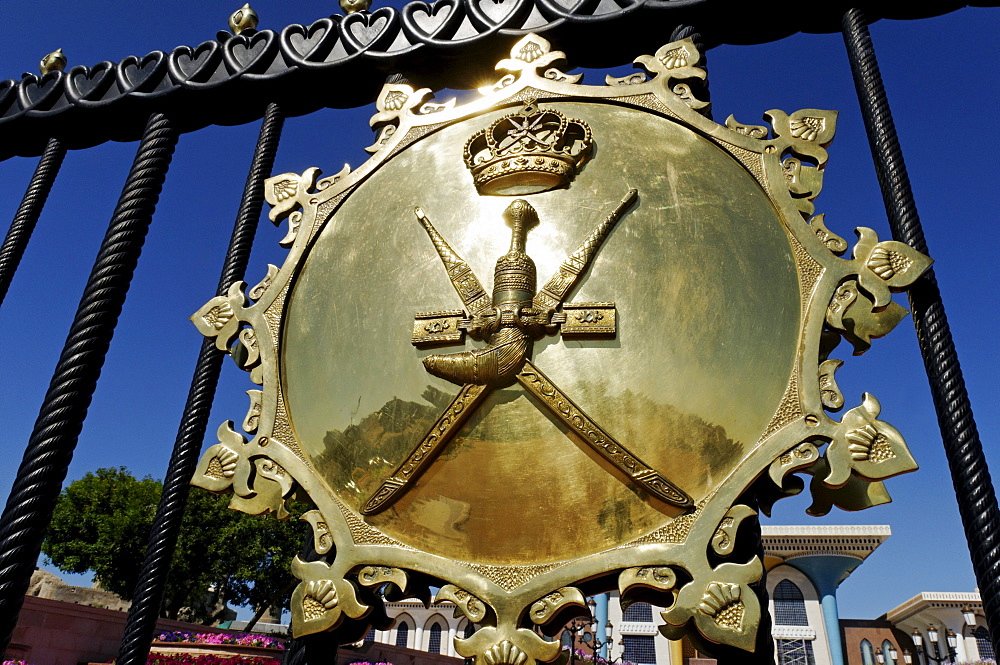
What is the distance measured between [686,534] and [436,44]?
6.62ft

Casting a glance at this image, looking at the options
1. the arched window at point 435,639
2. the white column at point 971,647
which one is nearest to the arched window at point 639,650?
the arched window at point 435,639

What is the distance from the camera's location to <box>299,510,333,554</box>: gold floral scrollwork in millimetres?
1646

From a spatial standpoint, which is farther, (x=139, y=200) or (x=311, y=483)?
(x=139, y=200)

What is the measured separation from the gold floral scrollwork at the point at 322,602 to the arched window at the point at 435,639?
23177 millimetres

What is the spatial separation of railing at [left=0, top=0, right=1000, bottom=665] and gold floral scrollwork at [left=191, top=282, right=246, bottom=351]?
0.34m

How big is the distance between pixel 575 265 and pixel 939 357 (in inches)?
35.4

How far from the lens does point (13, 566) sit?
207cm

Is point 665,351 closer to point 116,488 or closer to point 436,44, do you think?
point 436,44

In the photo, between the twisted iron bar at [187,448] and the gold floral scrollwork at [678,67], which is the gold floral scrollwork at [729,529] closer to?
the gold floral scrollwork at [678,67]

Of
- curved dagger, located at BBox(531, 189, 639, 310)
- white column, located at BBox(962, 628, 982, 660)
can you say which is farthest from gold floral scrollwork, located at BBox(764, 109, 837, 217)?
white column, located at BBox(962, 628, 982, 660)

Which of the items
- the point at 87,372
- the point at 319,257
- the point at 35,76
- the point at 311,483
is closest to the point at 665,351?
the point at 311,483

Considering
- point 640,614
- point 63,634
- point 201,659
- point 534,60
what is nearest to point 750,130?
point 534,60

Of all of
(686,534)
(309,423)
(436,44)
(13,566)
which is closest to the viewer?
(686,534)

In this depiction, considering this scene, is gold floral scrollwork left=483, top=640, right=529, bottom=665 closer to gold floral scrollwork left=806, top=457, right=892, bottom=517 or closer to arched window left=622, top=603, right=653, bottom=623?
gold floral scrollwork left=806, top=457, right=892, bottom=517
